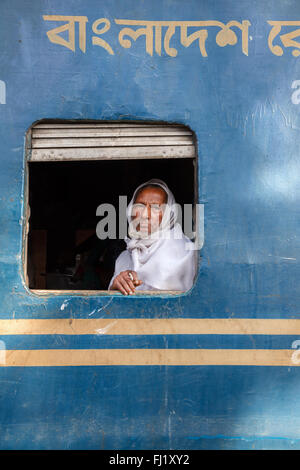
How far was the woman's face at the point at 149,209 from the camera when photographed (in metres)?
2.61

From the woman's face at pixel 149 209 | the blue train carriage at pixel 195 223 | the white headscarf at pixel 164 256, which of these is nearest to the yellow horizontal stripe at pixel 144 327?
the blue train carriage at pixel 195 223

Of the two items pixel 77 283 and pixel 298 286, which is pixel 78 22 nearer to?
pixel 298 286

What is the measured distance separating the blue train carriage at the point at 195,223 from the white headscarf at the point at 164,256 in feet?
0.68

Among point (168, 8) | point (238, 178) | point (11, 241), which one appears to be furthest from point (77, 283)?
point (168, 8)

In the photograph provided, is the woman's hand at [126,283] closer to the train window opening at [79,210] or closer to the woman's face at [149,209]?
the woman's face at [149,209]

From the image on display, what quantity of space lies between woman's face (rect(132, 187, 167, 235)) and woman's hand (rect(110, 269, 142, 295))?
0.40 meters

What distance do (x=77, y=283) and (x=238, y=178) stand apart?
6.52 ft

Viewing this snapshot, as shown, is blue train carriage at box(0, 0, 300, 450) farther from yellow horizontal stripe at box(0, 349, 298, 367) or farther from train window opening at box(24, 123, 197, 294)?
train window opening at box(24, 123, 197, 294)

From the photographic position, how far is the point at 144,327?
2172mm

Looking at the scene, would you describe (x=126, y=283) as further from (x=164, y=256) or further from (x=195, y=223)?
(x=195, y=223)

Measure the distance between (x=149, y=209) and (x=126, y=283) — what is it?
1.89ft

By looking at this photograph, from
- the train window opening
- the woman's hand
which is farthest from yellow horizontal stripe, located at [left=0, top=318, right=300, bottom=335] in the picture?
the train window opening

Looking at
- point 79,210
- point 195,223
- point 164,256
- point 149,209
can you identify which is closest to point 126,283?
point 164,256
